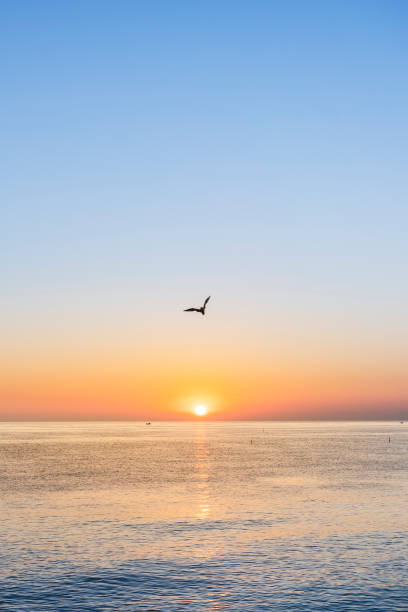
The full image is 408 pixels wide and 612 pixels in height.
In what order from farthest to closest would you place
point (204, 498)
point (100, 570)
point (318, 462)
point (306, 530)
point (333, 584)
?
1. point (318, 462)
2. point (204, 498)
3. point (306, 530)
4. point (100, 570)
5. point (333, 584)

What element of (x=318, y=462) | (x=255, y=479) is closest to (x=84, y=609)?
(x=255, y=479)

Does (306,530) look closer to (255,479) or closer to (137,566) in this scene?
(137,566)

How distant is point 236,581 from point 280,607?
6.10 meters

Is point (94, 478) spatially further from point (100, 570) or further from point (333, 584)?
point (333, 584)

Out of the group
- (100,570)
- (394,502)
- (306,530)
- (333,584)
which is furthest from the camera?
(394,502)

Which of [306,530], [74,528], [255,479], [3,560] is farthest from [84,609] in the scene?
[255,479]

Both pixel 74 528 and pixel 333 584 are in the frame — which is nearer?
pixel 333 584

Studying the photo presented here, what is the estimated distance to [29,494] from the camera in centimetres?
8962

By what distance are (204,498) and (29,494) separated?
2332cm

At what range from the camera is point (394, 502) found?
8188 centimetres

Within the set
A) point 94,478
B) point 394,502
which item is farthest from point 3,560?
point 94,478

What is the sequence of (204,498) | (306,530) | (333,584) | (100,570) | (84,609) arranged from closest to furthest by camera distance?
(84,609) < (333,584) < (100,570) < (306,530) < (204,498)

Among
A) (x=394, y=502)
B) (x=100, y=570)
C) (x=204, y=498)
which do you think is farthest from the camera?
(x=204, y=498)

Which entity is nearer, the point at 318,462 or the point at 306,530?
the point at 306,530
